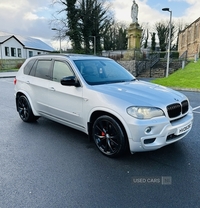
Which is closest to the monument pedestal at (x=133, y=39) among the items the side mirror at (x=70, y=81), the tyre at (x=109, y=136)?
the side mirror at (x=70, y=81)

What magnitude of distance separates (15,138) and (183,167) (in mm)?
3382

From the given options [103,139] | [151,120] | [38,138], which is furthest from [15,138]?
[151,120]

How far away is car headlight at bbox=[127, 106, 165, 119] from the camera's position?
2.95 metres

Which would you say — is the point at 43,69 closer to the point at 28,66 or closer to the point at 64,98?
the point at 28,66

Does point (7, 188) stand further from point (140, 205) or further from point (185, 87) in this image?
point (185, 87)

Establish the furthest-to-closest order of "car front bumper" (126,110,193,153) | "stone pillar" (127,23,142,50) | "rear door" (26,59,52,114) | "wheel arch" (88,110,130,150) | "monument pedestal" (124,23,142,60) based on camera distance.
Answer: "stone pillar" (127,23,142,50) < "monument pedestal" (124,23,142,60) < "rear door" (26,59,52,114) < "wheel arch" (88,110,130,150) < "car front bumper" (126,110,193,153)

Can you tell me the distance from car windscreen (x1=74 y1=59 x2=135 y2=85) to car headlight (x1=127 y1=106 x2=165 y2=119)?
3.43 feet

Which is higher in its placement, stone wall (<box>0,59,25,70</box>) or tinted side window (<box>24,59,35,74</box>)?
stone wall (<box>0,59,25,70</box>)

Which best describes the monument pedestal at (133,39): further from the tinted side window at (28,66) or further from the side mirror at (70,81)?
the side mirror at (70,81)

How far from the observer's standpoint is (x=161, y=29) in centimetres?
6031

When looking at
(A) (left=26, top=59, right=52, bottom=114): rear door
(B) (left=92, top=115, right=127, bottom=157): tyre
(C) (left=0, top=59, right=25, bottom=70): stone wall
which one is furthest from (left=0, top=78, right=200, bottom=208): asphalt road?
(C) (left=0, top=59, right=25, bottom=70): stone wall

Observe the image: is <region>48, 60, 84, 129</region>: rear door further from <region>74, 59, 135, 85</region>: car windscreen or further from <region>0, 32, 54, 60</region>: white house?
<region>0, 32, 54, 60</region>: white house

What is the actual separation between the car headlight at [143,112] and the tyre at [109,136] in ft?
1.14

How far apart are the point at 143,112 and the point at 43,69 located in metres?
2.74
